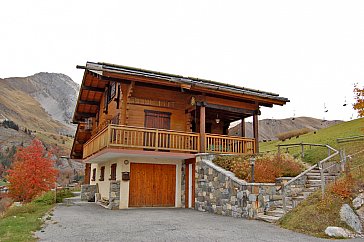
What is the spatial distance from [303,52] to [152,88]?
30.2 ft

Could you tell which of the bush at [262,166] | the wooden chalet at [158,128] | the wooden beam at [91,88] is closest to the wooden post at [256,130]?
the wooden chalet at [158,128]

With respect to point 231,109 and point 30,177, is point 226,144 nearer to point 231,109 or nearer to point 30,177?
point 231,109

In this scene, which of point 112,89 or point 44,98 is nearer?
point 112,89

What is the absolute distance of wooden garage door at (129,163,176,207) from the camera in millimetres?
14820

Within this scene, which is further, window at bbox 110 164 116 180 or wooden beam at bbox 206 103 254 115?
wooden beam at bbox 206 103 254 115

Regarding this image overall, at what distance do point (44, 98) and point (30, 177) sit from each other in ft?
460

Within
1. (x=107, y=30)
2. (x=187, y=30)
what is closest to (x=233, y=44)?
(x=187, y=30)

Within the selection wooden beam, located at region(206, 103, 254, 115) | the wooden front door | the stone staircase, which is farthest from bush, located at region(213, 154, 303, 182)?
the wooden front door

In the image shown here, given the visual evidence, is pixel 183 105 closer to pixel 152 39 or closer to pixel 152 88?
pixel 152 88

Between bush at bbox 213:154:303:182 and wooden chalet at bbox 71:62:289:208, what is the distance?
1.95 m

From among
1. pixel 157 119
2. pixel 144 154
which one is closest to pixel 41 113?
pixel 157 119

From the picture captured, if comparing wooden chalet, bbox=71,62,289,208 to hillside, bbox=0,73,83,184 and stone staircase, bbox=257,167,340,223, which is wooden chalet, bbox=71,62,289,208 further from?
hillside, bbox=0,73,83,184

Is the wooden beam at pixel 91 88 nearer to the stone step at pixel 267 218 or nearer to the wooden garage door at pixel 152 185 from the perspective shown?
the wooden garage door at pixel 152 185

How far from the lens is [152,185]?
15.2 meters
